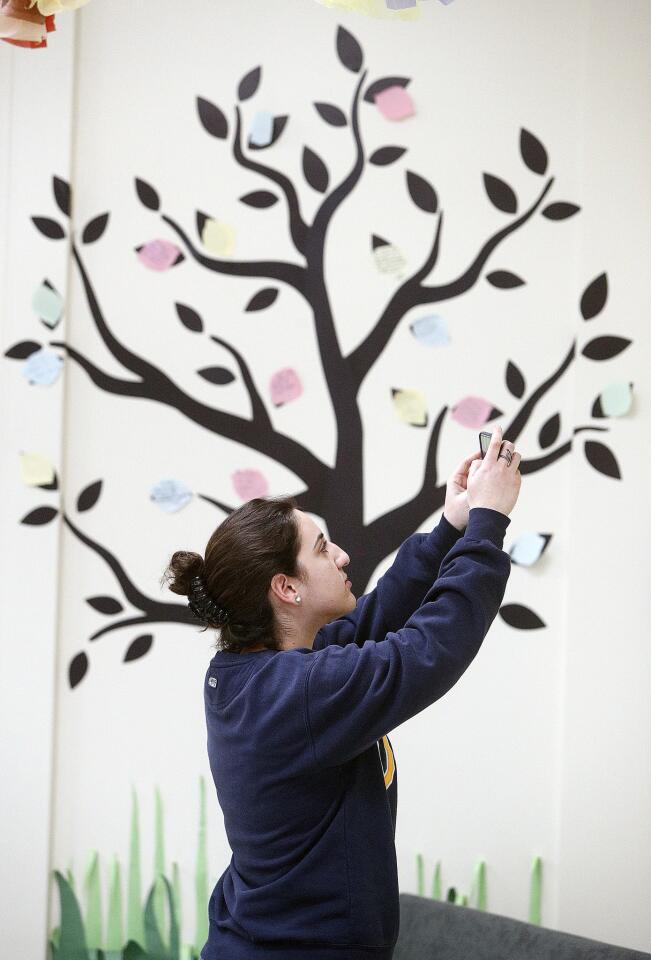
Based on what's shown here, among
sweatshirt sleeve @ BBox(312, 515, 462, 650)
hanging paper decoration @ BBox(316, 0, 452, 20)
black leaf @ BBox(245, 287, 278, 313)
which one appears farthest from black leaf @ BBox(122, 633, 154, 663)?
hanging paper decoration @ BBox(316, 0, 452, 20)

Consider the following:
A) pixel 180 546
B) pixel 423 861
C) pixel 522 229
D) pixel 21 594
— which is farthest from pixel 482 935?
pixel 522 229

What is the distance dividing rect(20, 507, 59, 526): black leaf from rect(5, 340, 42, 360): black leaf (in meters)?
0.41

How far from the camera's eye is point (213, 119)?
9.12ft

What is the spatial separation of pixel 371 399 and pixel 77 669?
3.56 feet

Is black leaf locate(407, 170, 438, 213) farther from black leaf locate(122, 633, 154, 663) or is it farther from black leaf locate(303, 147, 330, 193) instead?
black leaf locate(122, 633, 154, 663)

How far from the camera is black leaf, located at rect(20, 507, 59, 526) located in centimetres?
273

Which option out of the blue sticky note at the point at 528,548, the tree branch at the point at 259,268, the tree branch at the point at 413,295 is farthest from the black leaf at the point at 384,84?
the blue sticky note at the point at 528,548

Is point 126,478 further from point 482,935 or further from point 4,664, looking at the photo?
point 482,935

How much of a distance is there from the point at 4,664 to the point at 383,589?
1376mm

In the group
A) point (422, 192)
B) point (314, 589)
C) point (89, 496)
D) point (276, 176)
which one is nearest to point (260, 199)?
point (276, 176)

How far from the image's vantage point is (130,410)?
2783 mm

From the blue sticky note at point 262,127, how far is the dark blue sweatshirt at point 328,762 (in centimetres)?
166

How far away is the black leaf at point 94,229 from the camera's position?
2777mm

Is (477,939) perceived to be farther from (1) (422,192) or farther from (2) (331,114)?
(2) (331,114)
